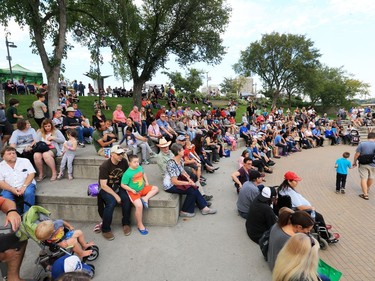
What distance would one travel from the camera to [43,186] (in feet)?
17.2

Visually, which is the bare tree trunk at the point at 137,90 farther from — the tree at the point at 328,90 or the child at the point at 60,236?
the tree at the point at 328,90

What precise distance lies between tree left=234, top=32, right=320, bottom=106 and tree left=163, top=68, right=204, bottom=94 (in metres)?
13.0

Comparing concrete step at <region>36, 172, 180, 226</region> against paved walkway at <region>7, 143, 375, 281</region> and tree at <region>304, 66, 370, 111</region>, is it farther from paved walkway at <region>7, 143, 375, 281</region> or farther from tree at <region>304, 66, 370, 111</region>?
tree at <region>304, 66, 370, 111</region>

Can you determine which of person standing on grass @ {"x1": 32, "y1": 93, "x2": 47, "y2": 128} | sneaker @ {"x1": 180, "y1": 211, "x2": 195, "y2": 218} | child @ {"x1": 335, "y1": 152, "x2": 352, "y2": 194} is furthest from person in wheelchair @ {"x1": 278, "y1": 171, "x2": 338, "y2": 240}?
person standing on grass @ {"x1": 32, "y1": 93, "x2": 47, "y2": 128}

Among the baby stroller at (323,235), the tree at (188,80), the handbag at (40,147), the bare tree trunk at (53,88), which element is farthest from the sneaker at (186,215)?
the tree at (188,80)

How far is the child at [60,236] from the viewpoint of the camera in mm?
3023

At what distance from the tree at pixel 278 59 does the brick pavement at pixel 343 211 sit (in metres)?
28.7

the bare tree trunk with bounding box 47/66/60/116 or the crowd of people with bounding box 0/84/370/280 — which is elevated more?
the bare tree trunk with bounding box 47/66/60/116

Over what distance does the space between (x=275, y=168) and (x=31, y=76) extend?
27.0 m

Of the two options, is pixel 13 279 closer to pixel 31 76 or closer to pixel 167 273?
pixel 167 273

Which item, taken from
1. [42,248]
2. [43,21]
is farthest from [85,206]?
[43,21]

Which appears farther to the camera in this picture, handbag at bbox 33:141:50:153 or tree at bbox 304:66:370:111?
tree at bbox 304:66:370:111

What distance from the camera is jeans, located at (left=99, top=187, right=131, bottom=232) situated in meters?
4.21

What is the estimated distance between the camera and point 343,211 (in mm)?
6238
